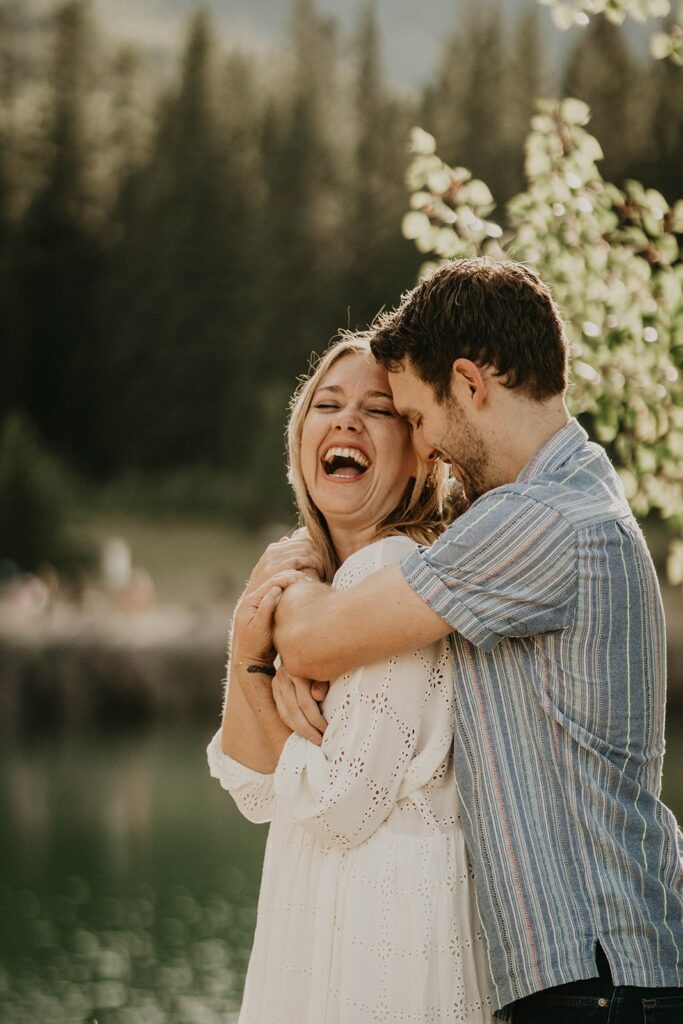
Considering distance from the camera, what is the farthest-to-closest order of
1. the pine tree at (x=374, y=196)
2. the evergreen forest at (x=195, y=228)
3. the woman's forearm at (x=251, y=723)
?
the evergreen forest at (x=195, y=228) → the pine tree at (x=374, y=196) → the woman's forearm at (x=251, y=723)

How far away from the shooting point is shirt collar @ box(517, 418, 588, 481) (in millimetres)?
1715

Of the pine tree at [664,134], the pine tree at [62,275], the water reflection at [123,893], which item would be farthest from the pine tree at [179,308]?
the water reflection at [123,893]

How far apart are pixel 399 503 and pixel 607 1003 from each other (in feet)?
Answer: 2.77

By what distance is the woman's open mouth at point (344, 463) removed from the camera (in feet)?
6.86

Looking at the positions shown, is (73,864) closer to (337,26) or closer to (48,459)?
(48,459)

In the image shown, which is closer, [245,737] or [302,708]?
[302,708]

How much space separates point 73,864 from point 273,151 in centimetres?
1741

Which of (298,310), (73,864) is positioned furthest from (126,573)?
(73,864)

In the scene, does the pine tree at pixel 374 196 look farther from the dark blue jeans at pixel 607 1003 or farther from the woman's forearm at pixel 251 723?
the dark blue jeans at pixel 607 1003

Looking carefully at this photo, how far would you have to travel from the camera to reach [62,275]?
25.3 metres

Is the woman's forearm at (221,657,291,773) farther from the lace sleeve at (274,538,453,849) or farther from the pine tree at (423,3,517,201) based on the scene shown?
the pine tree at (423,3,517,201)

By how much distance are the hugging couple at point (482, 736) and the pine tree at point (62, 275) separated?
23.6 meters

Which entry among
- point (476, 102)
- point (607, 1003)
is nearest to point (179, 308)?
point (476, 102)

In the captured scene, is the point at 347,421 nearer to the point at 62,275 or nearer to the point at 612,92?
the point at 612,92
